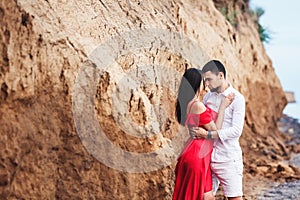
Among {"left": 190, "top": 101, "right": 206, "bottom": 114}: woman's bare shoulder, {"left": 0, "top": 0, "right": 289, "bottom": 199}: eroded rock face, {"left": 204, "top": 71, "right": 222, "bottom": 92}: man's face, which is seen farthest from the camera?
{"left": 0, "top": 0, "right": 289, "bottom": 199}: eroded rock face

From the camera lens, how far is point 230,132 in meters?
4.55

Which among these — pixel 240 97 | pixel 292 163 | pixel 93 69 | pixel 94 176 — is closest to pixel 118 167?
pixel 94 176

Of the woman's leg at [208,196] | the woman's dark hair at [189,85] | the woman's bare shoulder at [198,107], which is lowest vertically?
the woman's leg at [208,196]

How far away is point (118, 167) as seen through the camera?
16.2 ft

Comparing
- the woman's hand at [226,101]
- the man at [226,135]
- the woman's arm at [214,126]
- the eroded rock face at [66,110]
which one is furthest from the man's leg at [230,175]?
the eroded rock face at [66,110]

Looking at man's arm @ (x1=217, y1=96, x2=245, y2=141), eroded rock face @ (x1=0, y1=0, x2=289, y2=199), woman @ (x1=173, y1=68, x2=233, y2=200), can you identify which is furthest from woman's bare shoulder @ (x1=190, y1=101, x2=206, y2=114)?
eroded rock face @ (x1=0, y1=0, x2=289, y2=199)

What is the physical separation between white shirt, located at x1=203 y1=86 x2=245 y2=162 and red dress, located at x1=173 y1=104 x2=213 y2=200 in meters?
0.08

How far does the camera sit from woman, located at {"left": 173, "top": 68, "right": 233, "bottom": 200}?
4.54 m

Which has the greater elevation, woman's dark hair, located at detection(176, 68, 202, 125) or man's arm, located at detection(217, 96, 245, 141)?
woman's dark hair, located at detection(176, 68, 202, 125)

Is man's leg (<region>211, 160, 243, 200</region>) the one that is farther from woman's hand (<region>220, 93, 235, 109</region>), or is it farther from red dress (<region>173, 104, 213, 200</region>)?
woman's hand (<region>220, 93, 235, 109</region>)

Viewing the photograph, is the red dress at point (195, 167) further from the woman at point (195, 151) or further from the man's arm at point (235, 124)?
the man's arm at point (235, 124)

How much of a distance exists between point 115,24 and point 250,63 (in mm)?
6254

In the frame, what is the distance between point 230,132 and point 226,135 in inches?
1.6

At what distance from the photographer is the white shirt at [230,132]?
4555mm
